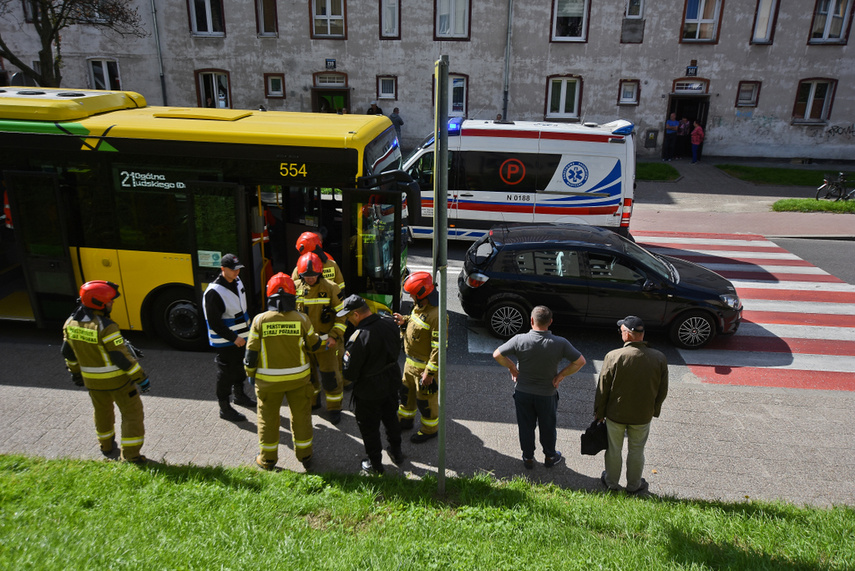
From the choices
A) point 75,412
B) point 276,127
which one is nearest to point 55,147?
point 276,127

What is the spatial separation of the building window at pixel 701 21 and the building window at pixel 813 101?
4093 millimetres

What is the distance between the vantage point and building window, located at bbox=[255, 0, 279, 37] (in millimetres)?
24969

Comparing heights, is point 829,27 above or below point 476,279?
above

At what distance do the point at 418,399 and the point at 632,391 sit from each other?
219 centimetres

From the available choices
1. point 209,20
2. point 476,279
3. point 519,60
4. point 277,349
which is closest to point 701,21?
point 519,60

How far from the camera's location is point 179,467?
566 centimetres

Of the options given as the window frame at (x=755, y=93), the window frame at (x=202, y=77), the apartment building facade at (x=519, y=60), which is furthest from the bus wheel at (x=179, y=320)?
the window frame at (x=755, y=93)

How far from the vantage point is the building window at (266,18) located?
25.0 metres

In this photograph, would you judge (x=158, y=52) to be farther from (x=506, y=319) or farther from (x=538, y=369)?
(x=538, y=369)

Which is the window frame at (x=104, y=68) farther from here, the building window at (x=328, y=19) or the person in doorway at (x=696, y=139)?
the person in doorway at (x=696, y=139)

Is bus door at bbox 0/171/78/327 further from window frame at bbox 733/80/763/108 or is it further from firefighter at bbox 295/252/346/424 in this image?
window frame at bbox 733/80/763/108

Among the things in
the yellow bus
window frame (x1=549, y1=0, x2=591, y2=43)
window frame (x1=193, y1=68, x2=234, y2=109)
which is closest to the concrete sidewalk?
window frame (x1=549, y1=0, x2=591, y2=43)

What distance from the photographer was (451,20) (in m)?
24.5

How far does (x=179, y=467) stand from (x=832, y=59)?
90.0 feet
